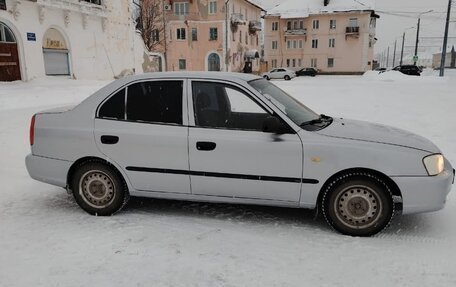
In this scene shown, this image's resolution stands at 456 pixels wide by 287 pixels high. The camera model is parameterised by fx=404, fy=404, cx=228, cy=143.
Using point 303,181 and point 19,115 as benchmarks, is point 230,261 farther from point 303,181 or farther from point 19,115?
point 19,115

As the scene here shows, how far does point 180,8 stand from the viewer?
51.0 meters

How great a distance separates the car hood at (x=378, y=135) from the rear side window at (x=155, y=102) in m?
1.62

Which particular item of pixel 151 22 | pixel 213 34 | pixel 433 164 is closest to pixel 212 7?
pixel 213 34

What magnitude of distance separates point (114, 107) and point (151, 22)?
47.7 metres

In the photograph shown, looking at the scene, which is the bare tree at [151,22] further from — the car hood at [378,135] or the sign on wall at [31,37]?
the car hood at [378,135]

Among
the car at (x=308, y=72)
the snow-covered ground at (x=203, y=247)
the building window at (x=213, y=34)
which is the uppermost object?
the building window at (x=213, y=34)

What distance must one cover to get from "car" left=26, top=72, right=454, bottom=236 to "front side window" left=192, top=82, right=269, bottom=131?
12mm

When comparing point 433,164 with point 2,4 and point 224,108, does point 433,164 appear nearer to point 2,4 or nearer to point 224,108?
point 224,108

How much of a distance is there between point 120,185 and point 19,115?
31.8 feet

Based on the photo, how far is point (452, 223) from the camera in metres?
4.53

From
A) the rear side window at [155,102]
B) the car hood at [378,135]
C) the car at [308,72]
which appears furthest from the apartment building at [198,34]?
the car hood at [378,135]

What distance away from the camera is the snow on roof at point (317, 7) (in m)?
61.3

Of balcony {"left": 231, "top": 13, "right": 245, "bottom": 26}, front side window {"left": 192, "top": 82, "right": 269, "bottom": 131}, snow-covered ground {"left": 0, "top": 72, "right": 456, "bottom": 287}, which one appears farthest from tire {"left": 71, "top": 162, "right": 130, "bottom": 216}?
balcony {"left": 231, "top": 13, "right": 245, "bottom": 26}

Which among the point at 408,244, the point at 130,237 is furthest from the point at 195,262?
the point at 408,244
